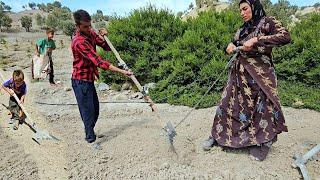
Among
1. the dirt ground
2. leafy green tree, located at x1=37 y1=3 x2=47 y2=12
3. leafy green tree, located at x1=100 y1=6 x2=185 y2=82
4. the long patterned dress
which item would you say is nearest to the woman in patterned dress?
the long patterned dress

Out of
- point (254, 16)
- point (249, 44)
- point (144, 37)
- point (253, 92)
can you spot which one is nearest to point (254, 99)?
point (253, 92)

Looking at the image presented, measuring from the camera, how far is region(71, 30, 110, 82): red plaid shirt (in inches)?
173

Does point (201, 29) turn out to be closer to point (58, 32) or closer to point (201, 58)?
point (201, 58)

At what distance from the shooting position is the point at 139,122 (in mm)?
6215

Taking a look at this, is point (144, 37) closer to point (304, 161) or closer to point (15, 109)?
point (15, 109)

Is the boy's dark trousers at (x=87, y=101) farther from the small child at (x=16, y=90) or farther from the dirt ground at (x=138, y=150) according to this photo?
the small child at (x=16, y=90)

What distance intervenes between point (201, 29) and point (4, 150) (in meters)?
4.82

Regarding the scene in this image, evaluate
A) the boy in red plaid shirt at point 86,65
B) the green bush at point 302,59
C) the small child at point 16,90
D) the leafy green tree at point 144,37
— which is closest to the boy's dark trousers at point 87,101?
the boy in red plaid shirt at point 86,65

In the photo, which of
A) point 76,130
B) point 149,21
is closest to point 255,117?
point 76,130

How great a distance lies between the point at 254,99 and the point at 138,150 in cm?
158

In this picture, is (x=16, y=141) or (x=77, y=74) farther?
(x=16, y=141)

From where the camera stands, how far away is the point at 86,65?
4.64 meters

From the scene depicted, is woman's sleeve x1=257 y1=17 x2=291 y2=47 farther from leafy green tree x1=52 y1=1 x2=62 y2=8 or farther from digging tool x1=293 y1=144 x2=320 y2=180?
leafy green tree x1=52 y1=1 x2=62 y2=8

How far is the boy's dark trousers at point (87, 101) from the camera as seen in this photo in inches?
185
